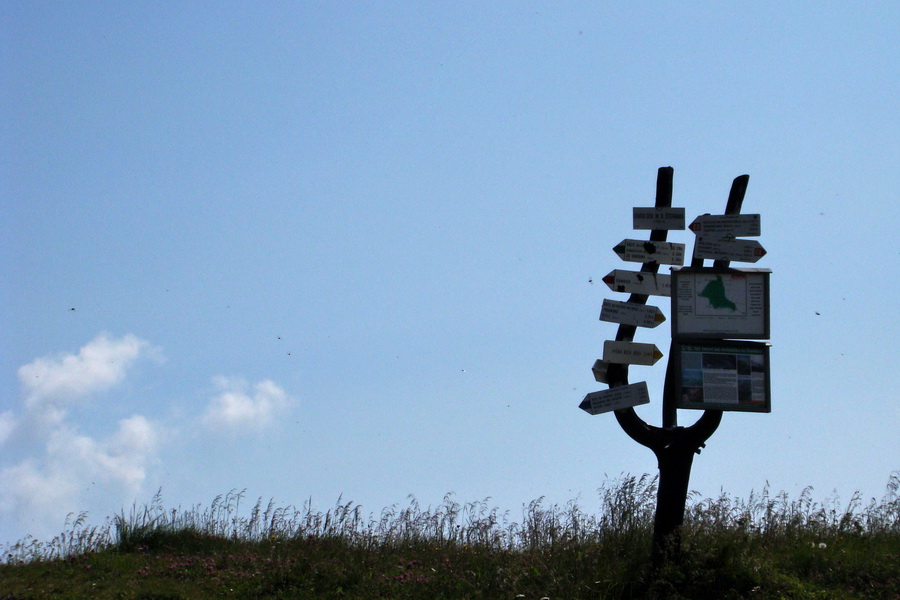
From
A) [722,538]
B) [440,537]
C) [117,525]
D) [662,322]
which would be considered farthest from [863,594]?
[117,525]

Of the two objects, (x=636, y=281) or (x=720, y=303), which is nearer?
(x=720, y=303)

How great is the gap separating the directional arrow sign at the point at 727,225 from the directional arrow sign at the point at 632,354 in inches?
45.3

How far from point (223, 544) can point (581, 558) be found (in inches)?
148

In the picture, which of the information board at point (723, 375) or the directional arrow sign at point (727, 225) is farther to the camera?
the directional arrow sign at point (727, 225)

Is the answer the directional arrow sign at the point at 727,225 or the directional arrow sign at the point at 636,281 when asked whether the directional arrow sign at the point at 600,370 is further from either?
the directional arrow sign at the point at 727,225

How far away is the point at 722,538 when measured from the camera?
291 inches

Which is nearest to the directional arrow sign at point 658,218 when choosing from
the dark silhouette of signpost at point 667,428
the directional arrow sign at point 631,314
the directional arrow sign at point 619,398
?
the dark silhouette of signpost at point 667,428

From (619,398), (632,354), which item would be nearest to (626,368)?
(632,354)

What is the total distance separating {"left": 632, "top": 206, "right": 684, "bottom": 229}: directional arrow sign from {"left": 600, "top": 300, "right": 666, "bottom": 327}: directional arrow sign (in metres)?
0.74

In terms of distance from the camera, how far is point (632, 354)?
26.0 feet

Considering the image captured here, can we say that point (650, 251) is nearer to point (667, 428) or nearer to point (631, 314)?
point (631, 314)

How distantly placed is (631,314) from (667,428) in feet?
3.50

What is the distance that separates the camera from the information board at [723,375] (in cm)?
747

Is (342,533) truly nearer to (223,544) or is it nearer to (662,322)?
(223,544)
